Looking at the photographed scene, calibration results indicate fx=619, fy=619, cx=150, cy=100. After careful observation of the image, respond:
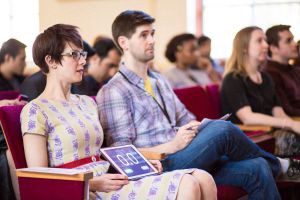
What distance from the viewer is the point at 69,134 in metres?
2.64

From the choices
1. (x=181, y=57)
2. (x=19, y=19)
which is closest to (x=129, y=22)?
(x=181, y=57)

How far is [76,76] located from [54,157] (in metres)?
0.38

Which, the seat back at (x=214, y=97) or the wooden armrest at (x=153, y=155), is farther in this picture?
the seat back at (x=214, y=97)

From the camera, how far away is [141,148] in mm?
3152

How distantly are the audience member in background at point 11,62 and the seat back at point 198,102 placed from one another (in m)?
1.56

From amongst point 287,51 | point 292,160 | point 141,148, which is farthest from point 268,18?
point 141,148

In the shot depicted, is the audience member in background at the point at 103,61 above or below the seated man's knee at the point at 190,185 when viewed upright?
above

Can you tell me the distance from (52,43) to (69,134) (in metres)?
0.41

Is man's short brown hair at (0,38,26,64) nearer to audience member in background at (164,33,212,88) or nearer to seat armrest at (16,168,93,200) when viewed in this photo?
audience member in background at (164,33,212,88)

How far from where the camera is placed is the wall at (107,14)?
25.5 feet

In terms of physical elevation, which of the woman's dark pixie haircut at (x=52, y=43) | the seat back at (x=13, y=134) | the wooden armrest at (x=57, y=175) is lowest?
the wooden armrest at (x=57, y=175)

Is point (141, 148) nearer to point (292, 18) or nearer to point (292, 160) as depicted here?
point (292, 160)

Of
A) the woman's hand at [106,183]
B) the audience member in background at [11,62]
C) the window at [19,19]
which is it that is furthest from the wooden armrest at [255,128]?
the window at [19,19]

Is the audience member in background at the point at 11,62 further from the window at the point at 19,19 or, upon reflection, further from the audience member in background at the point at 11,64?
the window at the point at 19,19
